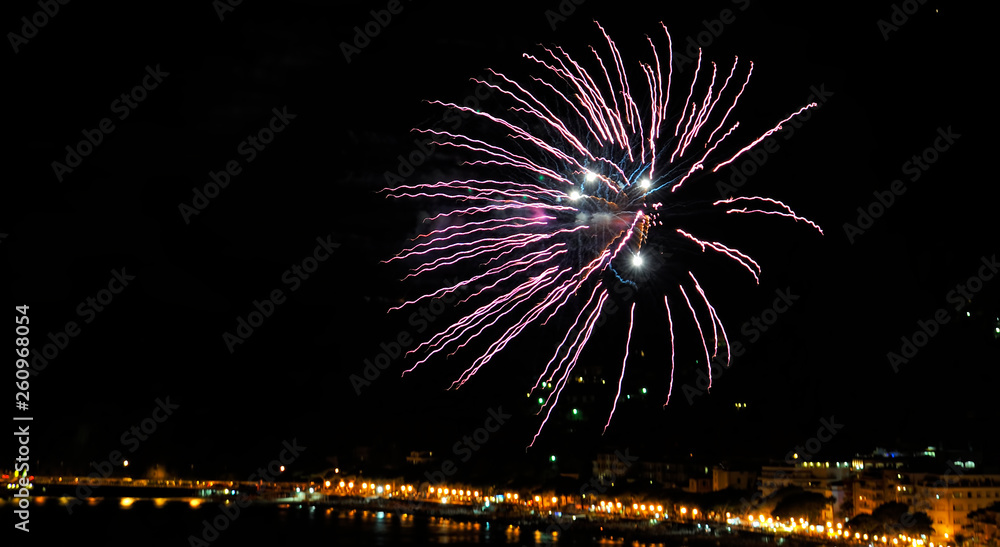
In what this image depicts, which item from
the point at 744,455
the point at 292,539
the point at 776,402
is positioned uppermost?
the point at 776,402

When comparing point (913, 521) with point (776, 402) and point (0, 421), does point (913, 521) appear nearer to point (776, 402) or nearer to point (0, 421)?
point (776, 402)

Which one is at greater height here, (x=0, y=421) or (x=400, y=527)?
(x=0, y=421)

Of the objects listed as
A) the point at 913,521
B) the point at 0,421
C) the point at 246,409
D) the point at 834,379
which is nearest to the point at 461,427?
the point at 246,409

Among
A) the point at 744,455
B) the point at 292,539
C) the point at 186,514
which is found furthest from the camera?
the point at 744,455

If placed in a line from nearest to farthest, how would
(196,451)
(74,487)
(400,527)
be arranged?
(400,527)
(74,487)
(196,451)

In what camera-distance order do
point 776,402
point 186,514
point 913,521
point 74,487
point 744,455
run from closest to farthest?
point 913,521 → point 186,514 → point 744,455 → point 776,402 → point 74,487

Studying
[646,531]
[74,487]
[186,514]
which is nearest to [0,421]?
[74,487]

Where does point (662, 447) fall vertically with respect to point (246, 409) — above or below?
below

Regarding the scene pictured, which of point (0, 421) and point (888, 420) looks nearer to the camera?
point (888, 420)

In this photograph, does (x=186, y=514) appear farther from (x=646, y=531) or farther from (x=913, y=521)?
(x=913, y=521)
